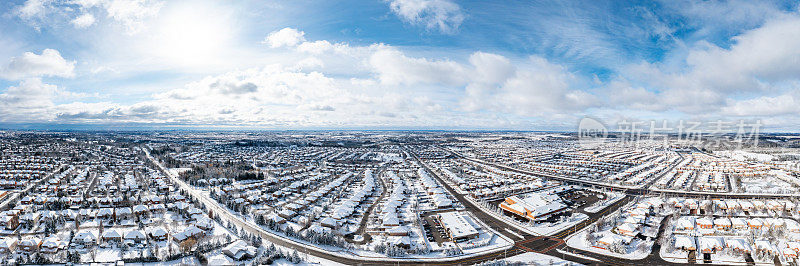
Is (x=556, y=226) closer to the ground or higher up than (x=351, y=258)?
higher up

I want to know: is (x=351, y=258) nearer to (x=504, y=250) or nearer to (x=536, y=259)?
(x=504, y=250)

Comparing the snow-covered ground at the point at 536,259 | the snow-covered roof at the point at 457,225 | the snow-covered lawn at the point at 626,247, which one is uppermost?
the snow-covered roof at the point at 457,225

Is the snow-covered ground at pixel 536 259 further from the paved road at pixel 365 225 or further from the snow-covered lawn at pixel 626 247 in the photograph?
the paved road at pixel 365 225

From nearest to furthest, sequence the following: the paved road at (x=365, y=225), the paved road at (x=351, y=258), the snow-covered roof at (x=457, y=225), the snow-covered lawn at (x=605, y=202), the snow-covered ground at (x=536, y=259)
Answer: the snow-covered ground at (x=536, y=259) → the paved road at (x=351, y=258) → the snow-covered roof at (x=457, y=225) → the paved road at (x=365, y=225) → the snow-covered lawn at (x=605, y=202)

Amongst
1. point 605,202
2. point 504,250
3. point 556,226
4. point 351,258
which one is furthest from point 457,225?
point 605,202

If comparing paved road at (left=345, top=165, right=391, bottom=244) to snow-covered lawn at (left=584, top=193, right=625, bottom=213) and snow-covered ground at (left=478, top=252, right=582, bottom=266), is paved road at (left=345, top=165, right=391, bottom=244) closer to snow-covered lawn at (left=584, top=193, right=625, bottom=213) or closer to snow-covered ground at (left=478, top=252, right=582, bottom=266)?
snow-covered ground at (left=478, top=252, right=582, bottom=266)

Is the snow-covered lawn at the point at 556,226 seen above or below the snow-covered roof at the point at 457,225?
below

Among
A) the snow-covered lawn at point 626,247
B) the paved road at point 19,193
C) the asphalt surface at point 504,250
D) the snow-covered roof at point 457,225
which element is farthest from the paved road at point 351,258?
the paved road at point 19,193

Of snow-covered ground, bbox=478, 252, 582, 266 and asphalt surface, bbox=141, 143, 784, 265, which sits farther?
asphalt surface, bbox=141, 143, 784, 265

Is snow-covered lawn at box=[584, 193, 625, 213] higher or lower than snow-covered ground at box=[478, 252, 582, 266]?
higher

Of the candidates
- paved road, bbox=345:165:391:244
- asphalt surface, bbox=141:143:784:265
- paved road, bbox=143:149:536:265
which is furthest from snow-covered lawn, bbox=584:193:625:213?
paved road, bbox=345:165:391:244

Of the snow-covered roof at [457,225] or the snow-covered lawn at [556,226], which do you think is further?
the snow-covered lawn at [556,226]

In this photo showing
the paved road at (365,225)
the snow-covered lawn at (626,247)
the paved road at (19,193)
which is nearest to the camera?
the snow-covered lawn at (626,247)
